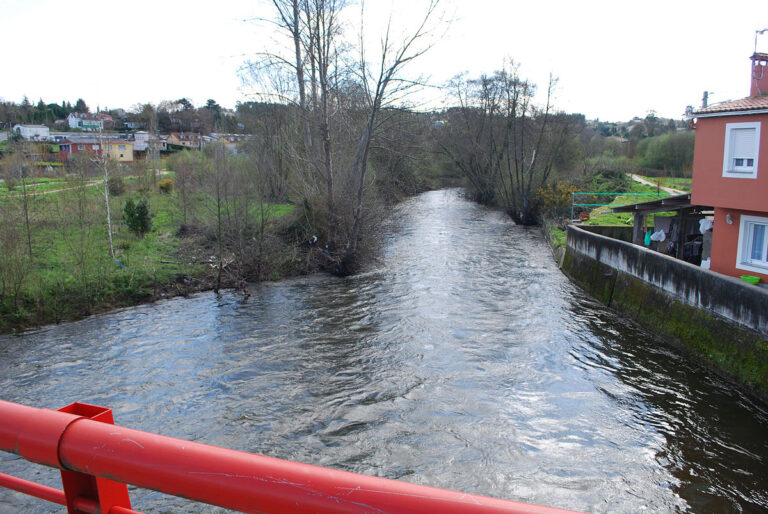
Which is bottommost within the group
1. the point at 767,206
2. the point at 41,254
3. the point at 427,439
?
the point at 427,439

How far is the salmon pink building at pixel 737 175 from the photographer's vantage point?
12.9 meters

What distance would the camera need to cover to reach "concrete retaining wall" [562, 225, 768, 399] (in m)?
11.0

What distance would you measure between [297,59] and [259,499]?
897 inches

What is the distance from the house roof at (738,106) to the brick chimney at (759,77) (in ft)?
1.30

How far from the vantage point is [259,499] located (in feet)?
3.99

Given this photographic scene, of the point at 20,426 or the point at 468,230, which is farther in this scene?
the point at 468,230

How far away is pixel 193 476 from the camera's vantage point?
49.0 inches

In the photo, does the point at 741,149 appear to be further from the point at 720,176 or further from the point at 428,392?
the point at 428,392

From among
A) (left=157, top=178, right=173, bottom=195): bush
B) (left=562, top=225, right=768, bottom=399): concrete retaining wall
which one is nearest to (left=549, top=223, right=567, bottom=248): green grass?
(left=562, top=225, right=768, bottom=399): concrete retaining wall

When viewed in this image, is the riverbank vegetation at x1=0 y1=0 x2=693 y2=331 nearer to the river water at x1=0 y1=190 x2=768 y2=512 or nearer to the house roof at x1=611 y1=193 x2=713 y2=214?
the river water at x1=0 y1=190 x2=768 y2=512

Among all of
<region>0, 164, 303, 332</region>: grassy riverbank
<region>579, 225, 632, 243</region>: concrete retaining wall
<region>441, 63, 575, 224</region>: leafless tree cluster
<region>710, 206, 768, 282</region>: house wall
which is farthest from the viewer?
<region>441, 63, 575, 224</region>: leafless tree cluster

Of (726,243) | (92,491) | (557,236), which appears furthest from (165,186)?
(92,491)

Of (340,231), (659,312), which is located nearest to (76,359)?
(340,231)

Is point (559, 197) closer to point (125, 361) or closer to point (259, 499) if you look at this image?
point (125, 361)
